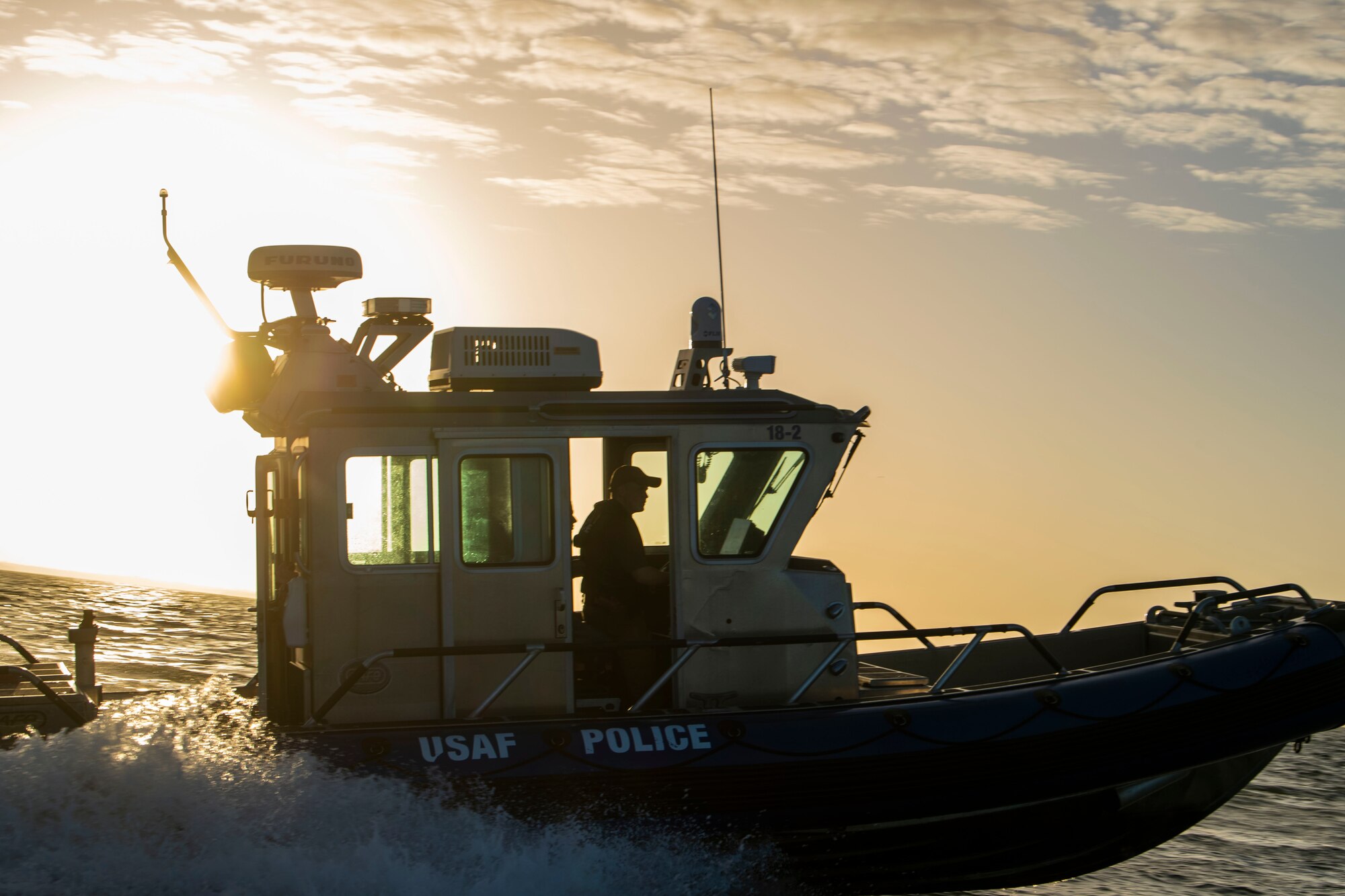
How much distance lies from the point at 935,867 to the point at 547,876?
1934 millimetres

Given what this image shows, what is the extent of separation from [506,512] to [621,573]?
0.68 m

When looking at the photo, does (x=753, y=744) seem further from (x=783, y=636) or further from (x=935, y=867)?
(x=935, y=867)

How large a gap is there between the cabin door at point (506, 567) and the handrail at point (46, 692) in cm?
176

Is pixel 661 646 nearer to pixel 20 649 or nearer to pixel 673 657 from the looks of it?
pixel 673 657

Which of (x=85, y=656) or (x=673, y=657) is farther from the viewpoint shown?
(x=85, y=656)

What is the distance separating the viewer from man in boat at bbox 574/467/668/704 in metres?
6.40

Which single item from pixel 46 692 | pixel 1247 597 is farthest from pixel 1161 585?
pixel 46 692

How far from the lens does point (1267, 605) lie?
25.3ft

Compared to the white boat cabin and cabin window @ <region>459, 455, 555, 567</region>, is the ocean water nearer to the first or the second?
the white boat cabin

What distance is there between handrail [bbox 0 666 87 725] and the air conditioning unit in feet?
7.57

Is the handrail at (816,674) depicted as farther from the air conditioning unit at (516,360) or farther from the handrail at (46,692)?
the handrail at (46,692)

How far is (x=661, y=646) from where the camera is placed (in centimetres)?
590

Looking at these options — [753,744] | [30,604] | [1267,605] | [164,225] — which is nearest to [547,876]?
[753,744]

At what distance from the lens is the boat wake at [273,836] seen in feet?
16.9
